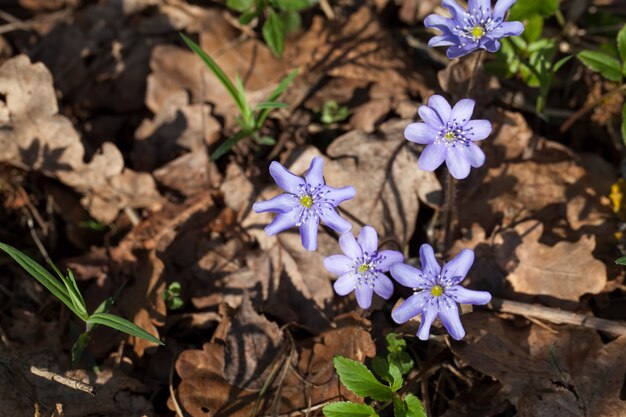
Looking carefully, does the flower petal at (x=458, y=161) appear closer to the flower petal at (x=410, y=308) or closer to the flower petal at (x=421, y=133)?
the flower petal at (x=421, y=133)

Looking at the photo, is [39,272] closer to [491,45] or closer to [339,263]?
[339,263]

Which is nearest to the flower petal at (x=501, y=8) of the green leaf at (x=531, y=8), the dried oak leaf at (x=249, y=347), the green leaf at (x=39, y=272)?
the green leaf at (x=531, y=8)

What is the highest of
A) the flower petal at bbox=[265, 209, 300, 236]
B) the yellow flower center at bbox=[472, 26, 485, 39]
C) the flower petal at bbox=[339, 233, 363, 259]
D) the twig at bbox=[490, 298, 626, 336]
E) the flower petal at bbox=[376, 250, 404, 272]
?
the yellow flower center at bbox=[472, 26, 485, 39]

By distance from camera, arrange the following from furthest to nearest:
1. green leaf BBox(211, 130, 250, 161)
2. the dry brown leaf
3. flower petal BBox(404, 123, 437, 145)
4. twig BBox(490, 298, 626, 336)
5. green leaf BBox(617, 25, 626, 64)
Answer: the dry brown leaf
green leaf BBox(211, 130, 250, 161)
green leaf BBox(617, 25, 626, 64)
twig BBox(490, 298, 626, 336)
flower petal BBox(404, 123, 437, 145)

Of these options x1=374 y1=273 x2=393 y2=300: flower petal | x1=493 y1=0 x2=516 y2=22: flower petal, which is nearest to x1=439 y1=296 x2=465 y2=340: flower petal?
x1=374 y1=273 x2=393 y2=300: flower petal

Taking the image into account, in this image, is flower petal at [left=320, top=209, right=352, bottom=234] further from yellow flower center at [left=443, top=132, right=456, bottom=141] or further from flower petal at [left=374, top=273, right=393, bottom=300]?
yellow flower center at [left=443, top=132, right=456, bottom=141]

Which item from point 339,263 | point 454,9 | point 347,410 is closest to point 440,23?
point 454,9
